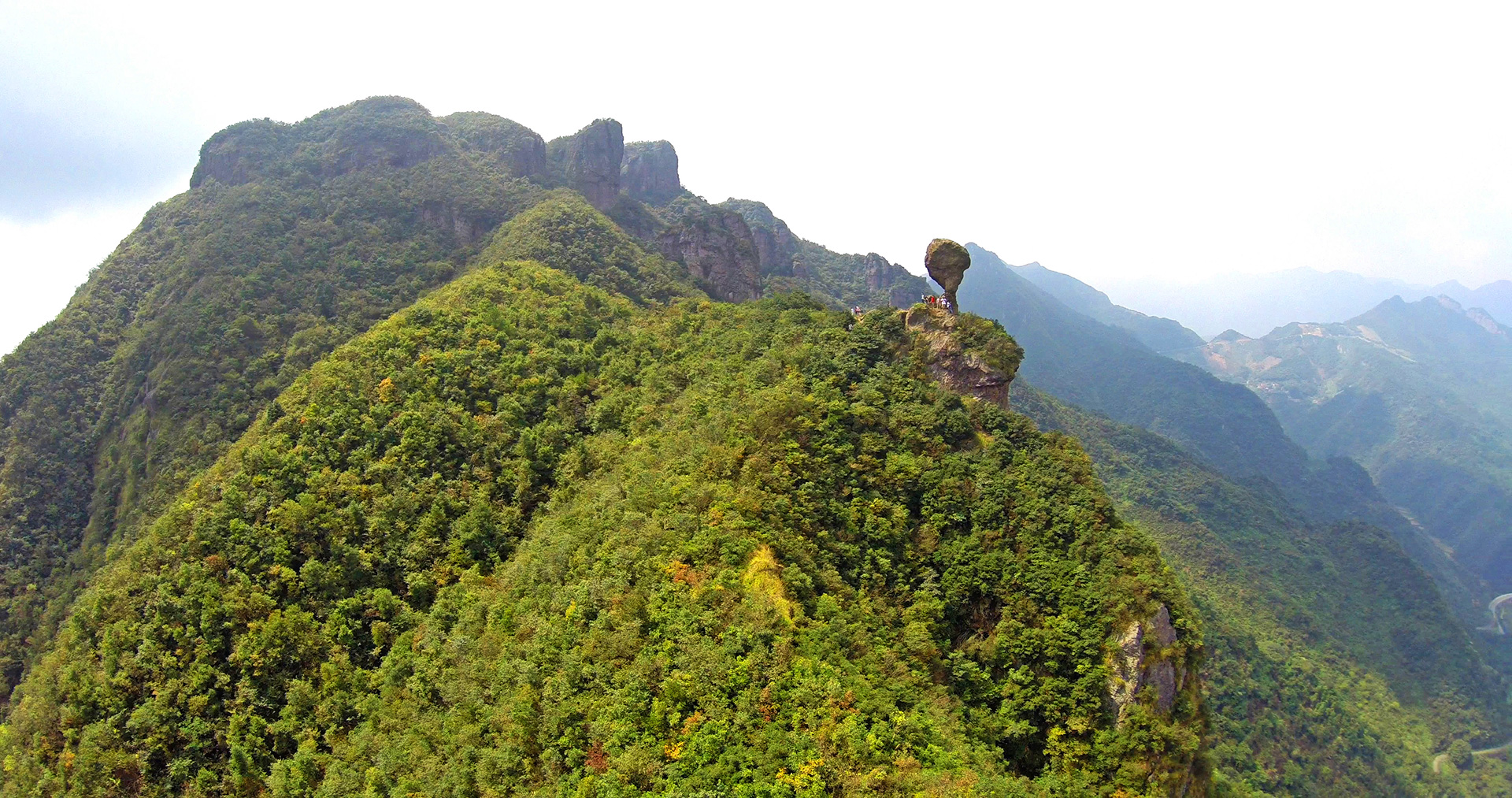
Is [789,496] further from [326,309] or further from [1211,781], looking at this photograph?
[326,309]

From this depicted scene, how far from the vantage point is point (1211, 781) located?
35688 millimetres

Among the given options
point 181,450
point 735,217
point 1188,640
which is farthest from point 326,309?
point 1188,640

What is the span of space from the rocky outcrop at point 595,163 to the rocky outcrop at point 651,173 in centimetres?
2460

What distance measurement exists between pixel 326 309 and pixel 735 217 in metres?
61.9

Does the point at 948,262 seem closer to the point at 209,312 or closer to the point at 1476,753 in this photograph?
the point at 209,312

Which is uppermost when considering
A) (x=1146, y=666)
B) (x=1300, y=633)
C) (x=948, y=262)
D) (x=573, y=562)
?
(x=948, y=262)

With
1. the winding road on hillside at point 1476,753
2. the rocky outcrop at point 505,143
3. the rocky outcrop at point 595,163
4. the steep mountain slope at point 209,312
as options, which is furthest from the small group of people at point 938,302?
the winding road on hillside at point 1476,753

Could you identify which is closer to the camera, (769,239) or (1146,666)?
(1146,666)

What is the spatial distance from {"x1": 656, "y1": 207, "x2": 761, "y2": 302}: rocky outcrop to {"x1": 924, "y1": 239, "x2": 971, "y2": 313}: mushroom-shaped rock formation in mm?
54937

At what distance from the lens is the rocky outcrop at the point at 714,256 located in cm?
10406

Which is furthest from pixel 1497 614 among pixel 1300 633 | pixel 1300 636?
pixel 1300 636

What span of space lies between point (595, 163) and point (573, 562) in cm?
9871

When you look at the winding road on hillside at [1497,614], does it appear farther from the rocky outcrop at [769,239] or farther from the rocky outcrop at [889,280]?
the rocky outcrop at [769,239]

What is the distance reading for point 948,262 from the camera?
49.6 m
